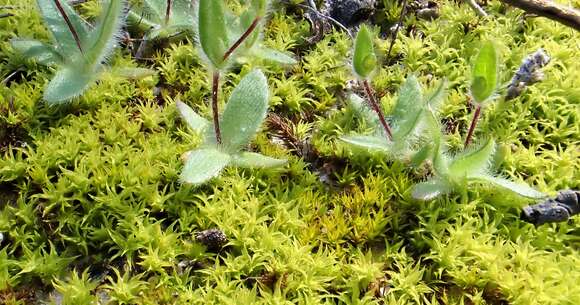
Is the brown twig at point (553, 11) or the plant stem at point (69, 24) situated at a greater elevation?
the brown twig at point (553, 11)

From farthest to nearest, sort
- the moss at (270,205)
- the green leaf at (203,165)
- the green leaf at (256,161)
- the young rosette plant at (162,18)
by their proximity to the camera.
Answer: the young rosette plant at (162,18)
the green leaf at (256,161)
the green leaf at (203,165)
the moss at (270,205)

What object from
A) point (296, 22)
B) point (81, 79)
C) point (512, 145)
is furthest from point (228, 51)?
point (512, 145)

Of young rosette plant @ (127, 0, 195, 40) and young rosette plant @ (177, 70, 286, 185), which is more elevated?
young rosette plant @ (127, 0, 195, 40)

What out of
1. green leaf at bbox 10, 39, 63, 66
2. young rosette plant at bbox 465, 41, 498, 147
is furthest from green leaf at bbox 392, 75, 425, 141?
green leaf at bbox 10, 39, 63, 66

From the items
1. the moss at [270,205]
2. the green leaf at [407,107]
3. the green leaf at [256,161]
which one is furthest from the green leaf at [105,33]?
the green leaf at [407,107]

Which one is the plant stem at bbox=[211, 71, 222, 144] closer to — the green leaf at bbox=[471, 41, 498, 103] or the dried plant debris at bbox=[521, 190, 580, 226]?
the green leaf at bbox=[471, 41, 498, 103]

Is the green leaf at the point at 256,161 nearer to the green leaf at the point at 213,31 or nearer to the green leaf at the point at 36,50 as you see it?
the green leaf at the point at 213,31

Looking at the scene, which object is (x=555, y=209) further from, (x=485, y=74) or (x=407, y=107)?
(x=407, y=107)
